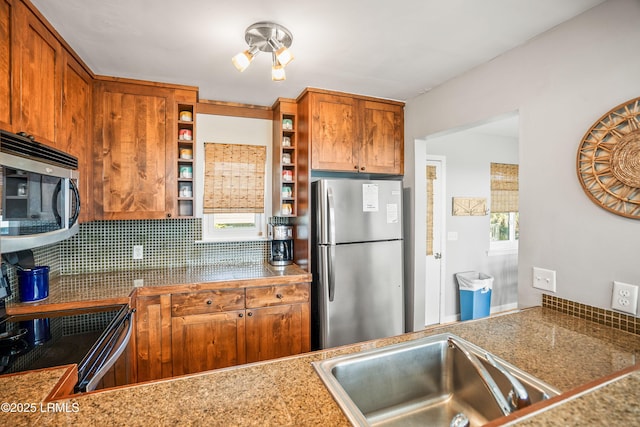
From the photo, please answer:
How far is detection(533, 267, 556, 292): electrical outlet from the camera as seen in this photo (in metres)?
1.67

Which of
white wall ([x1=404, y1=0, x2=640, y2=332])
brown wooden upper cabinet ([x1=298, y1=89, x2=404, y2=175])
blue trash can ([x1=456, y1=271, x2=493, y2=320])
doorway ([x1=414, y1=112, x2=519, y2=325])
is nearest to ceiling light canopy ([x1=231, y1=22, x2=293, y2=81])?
brown wooden upper cabinet ([x1=298, y1=89, x2=404, y2=175])

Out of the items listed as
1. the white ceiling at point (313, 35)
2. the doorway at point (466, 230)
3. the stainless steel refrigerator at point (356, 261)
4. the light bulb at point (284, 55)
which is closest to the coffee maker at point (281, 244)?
the stainless steel refrigerator at point (356, 261)

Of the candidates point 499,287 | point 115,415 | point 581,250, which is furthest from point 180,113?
point 499,287

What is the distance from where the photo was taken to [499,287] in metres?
4.21

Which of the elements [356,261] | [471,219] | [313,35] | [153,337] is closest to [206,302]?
[153,337]

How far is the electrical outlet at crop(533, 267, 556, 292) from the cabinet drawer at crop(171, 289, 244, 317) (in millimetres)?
1866

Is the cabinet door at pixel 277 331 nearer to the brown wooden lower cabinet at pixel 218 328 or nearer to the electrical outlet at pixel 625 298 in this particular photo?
the brown wooden lower cabinet at pixel 218 328

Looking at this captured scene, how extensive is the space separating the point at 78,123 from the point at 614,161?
9.75 feet

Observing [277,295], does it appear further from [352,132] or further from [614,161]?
[614,161]

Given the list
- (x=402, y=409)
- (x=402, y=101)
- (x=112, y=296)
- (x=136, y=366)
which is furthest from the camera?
(x=402, y=101)

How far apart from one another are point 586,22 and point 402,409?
6.49ft

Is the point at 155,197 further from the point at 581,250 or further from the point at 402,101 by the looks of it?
the point at 581,250

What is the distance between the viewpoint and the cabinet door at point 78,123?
1816 millimetres

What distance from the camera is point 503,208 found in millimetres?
4250
